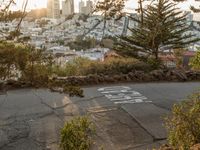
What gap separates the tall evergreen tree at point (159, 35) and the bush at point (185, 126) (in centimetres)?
1050

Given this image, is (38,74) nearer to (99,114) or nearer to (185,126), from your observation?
(185,126)

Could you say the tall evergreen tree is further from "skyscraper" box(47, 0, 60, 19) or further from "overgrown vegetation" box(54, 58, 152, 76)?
"skyscraper" box(47, 0, 60, 19)

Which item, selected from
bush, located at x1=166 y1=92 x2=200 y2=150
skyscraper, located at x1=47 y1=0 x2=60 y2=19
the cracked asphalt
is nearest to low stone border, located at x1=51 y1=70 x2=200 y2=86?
the cracked asphalt

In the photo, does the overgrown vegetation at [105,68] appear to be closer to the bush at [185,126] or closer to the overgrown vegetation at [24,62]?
the overgrown vegetation at [24,62]

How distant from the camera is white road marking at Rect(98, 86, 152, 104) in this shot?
7.67 metres

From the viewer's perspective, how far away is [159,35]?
1524cm

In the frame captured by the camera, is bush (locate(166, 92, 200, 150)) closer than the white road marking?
Yes

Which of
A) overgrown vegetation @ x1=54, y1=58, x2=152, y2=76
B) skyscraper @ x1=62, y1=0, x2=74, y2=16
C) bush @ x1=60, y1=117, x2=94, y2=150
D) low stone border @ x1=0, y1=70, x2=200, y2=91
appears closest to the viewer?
bush @ x1=60, y1=117, x2=94, y2=150

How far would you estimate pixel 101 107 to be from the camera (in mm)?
→ 7172

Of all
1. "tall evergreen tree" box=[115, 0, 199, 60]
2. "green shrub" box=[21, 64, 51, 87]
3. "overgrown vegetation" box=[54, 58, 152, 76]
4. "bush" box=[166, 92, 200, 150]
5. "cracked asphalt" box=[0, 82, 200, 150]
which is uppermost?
"tall evergreen tree" box=[115, 0, 199, 60]

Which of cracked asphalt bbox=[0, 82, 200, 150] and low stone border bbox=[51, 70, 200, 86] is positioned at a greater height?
low stone border bbox=[51, 70, 200, 86]

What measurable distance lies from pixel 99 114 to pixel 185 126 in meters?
2.88

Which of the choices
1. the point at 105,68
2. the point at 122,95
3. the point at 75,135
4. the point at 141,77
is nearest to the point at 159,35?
the point at 105,68

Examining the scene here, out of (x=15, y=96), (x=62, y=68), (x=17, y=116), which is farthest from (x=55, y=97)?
(x=62, y=68)
